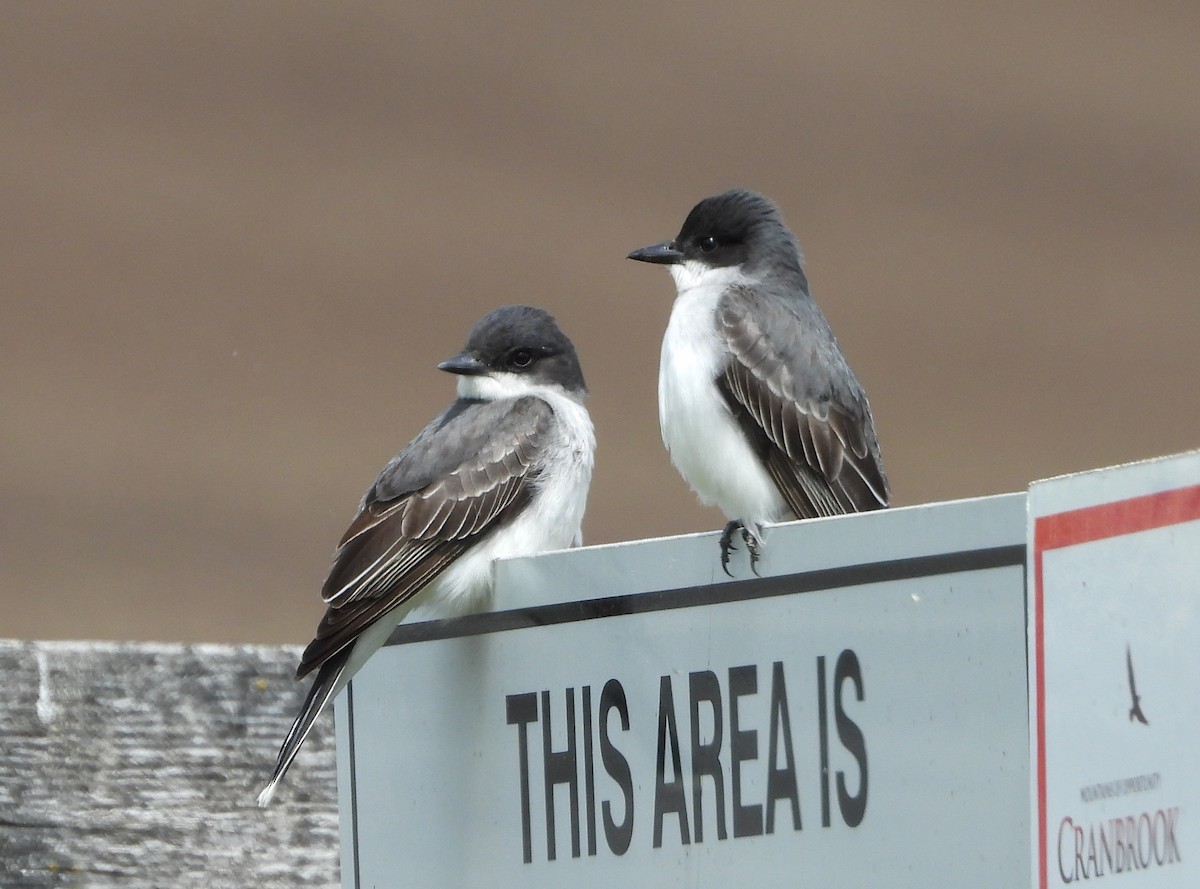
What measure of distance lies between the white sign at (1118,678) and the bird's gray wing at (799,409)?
2357 millimetres

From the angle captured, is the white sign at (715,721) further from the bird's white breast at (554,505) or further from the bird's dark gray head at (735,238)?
the bird's dark gray head at (735,238)

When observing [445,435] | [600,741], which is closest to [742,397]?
[445,435]

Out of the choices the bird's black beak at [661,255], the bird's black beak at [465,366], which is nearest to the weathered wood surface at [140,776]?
the bird's black beak at [465,366]

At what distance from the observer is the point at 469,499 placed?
4.05 meters

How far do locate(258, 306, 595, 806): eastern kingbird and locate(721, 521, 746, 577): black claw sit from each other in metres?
0.61

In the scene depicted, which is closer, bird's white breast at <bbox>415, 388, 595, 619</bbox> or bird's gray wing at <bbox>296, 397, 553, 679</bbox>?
bird's gray wing at <bbox>296, 397, 553, 679</bbox>

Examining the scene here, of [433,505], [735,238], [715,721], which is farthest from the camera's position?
[735,238]

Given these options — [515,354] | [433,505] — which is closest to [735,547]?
[433,505]

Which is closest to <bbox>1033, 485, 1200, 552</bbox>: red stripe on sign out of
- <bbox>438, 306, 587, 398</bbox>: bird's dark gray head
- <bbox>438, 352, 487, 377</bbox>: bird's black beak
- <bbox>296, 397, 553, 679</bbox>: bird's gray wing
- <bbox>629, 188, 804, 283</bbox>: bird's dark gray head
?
<bbox>296, 397, 553, 679</bbox>: bird's gray wing

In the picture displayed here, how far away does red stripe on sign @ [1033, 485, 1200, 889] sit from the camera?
186 centimetres

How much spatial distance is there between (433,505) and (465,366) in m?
0.87

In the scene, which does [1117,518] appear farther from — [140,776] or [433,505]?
[433,505]

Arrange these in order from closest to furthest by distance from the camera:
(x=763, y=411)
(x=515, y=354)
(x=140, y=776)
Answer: (x=140, y=776), (x=763, y=411), (x=515, y=354)

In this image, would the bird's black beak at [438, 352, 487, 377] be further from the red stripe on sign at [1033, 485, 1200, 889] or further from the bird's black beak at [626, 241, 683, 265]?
the red stripe on sign at [1033, 485, 1200, 889]
